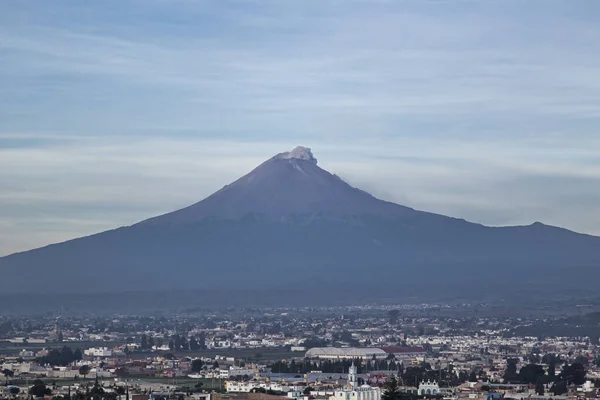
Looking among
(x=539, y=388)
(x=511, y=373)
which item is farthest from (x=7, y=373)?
(x=539, y=388)

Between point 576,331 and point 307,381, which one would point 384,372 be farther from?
point 576,331

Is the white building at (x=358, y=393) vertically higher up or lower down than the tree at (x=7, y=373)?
lower down

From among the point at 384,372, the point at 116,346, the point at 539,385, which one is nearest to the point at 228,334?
the point at 116,346

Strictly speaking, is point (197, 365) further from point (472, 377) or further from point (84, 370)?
point (472, 377)

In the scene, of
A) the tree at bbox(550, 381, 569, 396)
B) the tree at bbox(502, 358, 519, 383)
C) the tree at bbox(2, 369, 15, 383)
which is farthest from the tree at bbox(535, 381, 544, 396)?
the tree at bbox(2, 369, 15, 383)

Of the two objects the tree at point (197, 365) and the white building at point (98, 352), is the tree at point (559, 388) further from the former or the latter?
the white building at point (98, 352)

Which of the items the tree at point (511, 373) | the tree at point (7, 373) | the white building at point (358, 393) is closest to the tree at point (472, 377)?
the tree at point (511, 373)

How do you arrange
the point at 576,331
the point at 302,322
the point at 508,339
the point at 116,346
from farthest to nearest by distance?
the point at 302,322, the point at 576,331, the point at 508,339, the point at 116,346

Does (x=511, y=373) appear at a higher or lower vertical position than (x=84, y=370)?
lower
